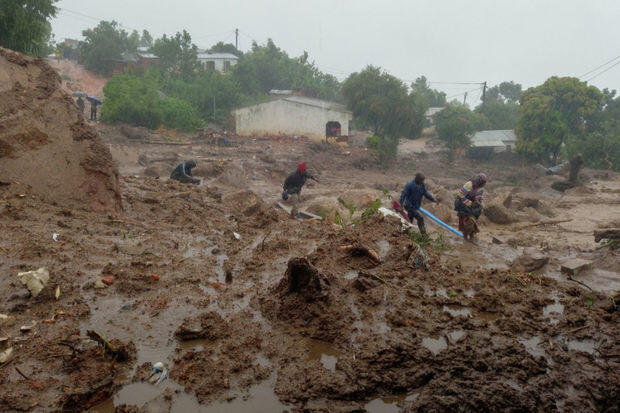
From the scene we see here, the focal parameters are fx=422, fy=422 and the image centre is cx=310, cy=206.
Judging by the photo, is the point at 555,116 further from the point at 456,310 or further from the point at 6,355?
the point at 6,355

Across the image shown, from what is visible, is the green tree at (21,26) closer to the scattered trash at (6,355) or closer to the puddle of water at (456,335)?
the scattered trash at (6,355)

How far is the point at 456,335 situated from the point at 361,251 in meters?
2.04

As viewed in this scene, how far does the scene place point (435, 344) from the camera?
4.20 metres

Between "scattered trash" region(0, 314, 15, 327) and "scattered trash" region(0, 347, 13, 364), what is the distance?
0.41m

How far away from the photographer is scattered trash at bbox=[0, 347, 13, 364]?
3.40m

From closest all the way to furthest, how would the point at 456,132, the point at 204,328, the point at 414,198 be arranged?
the point at 204,328 < the point at 414,198 < the point at 456,132

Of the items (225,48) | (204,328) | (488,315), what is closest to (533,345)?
(488,315)

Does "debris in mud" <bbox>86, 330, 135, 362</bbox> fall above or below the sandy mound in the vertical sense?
below

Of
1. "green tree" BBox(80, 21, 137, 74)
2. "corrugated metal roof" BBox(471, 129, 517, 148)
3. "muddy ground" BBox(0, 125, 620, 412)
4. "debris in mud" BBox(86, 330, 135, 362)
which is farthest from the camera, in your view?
"green tree" BBox(80, 21, 137, 74)

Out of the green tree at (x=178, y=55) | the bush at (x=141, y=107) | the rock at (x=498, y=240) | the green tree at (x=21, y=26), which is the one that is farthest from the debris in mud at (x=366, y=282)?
the green tree at (x=178, y=55)

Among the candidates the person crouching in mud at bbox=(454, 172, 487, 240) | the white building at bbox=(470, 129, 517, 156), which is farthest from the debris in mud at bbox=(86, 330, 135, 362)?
the white building at bbox=(470, 129, 517, 156)

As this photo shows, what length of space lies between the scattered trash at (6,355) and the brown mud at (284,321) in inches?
1.6

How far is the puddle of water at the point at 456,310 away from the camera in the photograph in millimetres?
4834

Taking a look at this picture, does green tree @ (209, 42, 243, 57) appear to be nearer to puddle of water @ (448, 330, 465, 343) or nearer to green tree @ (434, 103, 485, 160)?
green tree @ (434, 103, 485, 160)
